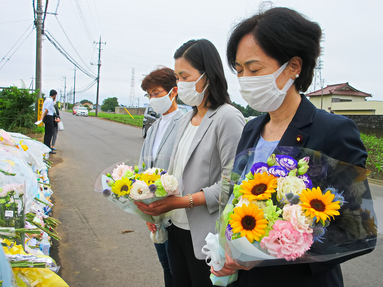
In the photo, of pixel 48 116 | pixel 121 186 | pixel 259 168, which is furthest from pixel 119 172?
pixel 48 116

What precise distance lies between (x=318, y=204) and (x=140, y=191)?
0.96m

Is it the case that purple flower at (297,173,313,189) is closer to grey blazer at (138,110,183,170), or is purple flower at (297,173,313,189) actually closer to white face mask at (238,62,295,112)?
white face mask at (238,62,295,112)

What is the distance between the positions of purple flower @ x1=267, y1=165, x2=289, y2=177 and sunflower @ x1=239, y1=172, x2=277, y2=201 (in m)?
0.02

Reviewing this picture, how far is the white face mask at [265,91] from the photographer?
1402 mm

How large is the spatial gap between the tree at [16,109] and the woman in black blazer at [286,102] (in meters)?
14.2

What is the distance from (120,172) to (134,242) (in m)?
2.28

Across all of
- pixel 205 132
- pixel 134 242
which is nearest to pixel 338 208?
pixel 205 132

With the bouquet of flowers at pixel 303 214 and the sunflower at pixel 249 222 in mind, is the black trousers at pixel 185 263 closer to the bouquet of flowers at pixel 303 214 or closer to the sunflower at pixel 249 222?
the bouquet of flowers at pixel 303 214

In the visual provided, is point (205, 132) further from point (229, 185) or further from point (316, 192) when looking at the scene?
point (316, 192)

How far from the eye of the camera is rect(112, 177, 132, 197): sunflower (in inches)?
66.5

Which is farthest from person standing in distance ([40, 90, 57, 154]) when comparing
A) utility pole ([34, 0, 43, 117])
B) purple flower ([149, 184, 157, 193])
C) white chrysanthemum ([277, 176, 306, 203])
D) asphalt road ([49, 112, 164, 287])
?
white chrysanthemum ([277, 176, 306, 203])

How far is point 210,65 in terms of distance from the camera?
1952 mm

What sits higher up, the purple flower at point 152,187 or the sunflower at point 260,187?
the sunflower at point 260,187

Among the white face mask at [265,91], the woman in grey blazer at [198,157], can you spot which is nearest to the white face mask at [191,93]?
the woman in grey blazer at [198,157]
